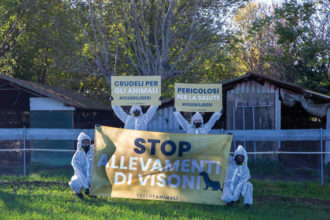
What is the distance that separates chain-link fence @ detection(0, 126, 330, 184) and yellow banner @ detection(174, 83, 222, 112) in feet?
5.05

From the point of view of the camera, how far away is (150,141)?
8.98m

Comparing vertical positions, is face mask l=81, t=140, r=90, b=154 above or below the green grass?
above

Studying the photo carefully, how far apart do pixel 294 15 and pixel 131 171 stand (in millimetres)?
13886

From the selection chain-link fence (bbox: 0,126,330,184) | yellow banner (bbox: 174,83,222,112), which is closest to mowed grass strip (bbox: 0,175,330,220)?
chain-link fence (bbox: 0,126,330,184)

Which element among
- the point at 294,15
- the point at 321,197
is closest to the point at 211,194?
the point at 321,197

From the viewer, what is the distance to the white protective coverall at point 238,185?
8164 millimetres

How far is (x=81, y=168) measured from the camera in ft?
29.2

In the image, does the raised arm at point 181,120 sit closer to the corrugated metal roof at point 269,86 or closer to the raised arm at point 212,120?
the raised arm at point 212,120

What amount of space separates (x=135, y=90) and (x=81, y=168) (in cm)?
241

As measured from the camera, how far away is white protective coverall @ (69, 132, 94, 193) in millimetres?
8766

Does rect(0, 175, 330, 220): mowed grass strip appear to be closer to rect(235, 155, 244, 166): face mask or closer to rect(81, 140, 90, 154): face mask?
rect(235, 155, 244, 166): face mask

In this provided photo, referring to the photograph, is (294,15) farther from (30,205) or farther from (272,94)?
(30,205)

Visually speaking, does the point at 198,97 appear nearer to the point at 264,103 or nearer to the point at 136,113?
the point at 136,113

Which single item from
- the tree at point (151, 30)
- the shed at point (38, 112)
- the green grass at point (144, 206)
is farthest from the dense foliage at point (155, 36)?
the green grass at point (144, 206)
